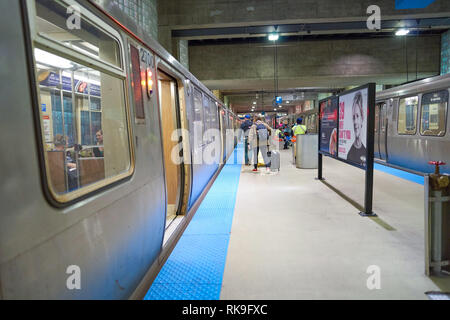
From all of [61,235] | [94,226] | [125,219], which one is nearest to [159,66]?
[125,219]

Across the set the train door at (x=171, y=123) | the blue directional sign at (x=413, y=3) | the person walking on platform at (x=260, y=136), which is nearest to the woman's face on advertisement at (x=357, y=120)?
the train door at (x=171, y=123)

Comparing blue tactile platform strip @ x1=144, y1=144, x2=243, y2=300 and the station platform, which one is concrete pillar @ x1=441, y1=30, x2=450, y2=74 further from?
blue tactile platform strip @ x1=144, y1=144, x2=243, y2=300

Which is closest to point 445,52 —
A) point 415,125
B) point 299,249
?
point 415,125

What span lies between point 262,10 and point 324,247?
346 inches

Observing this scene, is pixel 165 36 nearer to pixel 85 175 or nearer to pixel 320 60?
pixel 320 60

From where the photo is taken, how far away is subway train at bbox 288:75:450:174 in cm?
646

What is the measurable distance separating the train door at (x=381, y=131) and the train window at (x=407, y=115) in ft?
2.26

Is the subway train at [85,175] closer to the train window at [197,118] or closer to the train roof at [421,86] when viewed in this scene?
the train window at [197,118]

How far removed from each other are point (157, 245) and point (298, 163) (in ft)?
25.5

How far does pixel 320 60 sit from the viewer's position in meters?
14.8

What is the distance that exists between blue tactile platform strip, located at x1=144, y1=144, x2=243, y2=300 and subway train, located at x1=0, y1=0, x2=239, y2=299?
14cm

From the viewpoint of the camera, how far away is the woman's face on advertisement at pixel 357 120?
16.6 feet

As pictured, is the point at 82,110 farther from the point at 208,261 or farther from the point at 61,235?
the point at 61,235
